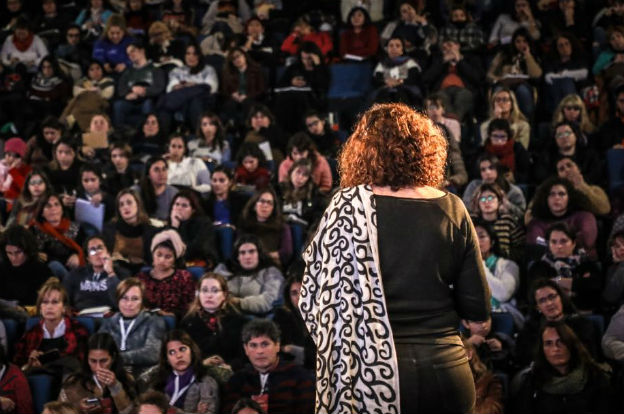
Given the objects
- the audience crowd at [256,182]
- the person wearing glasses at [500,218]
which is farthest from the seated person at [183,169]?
the person wearing glasses at [500,218]

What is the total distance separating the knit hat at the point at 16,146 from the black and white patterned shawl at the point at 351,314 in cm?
571

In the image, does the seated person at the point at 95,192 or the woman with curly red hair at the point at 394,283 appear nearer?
the woman with curly red hair at the point at 394,283

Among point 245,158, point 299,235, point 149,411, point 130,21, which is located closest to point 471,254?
point 149,411

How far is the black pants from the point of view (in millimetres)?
2387

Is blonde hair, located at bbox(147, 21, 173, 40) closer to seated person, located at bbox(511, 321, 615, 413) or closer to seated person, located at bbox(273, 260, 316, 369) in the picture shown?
seated person, located at bbox(273, 260, 316, 369)

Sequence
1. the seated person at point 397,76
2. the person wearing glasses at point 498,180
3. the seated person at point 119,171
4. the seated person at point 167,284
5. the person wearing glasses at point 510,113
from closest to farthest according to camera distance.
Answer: the seated person at point 167,284 → the person wearing glasses at point 498,180 → the seated person at point 119,171 → the person wearing glasses at point 510,113 → the seated person at point 397,76

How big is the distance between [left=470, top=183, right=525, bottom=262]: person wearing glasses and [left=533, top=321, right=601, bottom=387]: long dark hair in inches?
49.6

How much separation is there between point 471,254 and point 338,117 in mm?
5793

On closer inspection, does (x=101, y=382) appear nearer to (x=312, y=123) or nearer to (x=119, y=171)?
(x=119, y=171)

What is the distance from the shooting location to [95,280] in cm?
600

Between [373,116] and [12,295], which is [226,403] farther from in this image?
[373,116]

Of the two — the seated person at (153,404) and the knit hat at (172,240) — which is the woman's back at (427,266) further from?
the knit hat at (172,240)

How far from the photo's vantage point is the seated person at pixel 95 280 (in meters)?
5.96

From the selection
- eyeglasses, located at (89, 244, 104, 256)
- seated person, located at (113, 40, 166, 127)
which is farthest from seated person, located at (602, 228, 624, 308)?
seated person, located at (113, 40, 166, 127)
